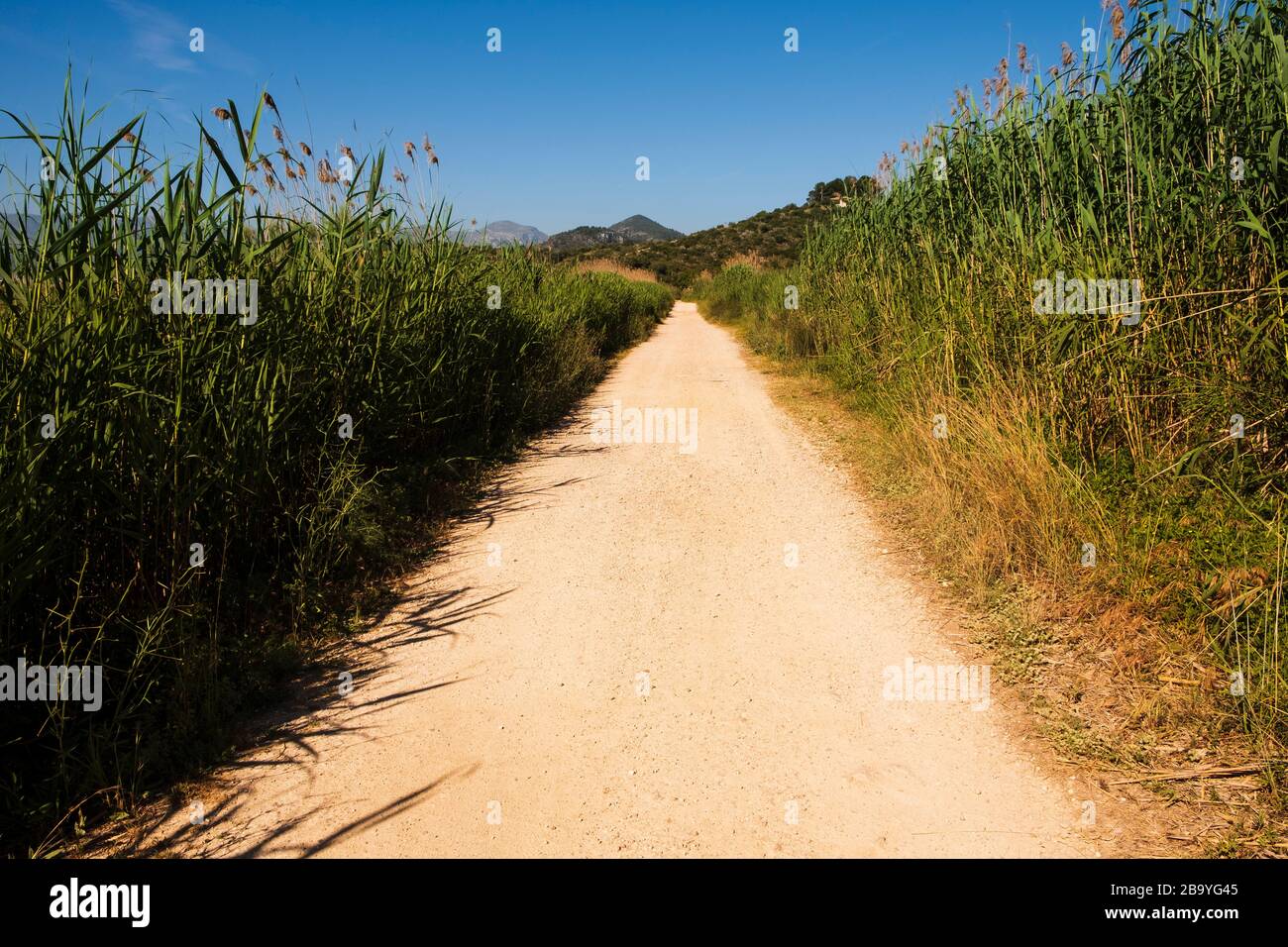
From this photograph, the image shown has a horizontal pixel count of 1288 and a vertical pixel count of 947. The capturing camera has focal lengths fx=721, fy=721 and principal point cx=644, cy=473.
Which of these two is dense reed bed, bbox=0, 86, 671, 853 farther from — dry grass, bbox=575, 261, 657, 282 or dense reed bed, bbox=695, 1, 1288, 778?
dry grass, bbox=575, 261, 657, 282

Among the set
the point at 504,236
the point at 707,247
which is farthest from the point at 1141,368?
the point at 707,247

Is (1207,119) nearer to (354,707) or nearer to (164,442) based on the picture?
(354,707)

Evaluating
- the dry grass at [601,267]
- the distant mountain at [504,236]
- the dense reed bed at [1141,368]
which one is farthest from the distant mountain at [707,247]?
the dense reed bed at [1141,368]

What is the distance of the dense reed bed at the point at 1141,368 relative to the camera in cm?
291

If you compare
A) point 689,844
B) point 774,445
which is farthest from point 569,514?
point 689,844

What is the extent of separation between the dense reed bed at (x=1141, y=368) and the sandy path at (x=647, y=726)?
2.44 ft

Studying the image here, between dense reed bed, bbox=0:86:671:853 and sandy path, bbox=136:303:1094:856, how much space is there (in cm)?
44

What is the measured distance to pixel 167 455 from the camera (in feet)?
10.5

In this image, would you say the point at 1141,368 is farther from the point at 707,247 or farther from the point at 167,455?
the point at 707,247

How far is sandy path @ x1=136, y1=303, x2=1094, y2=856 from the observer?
Result: 2330 mm

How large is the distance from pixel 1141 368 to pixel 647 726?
3027mm

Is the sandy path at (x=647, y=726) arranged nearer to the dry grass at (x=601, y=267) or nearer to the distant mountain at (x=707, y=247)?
the dry grass at (x=601, y=267)
